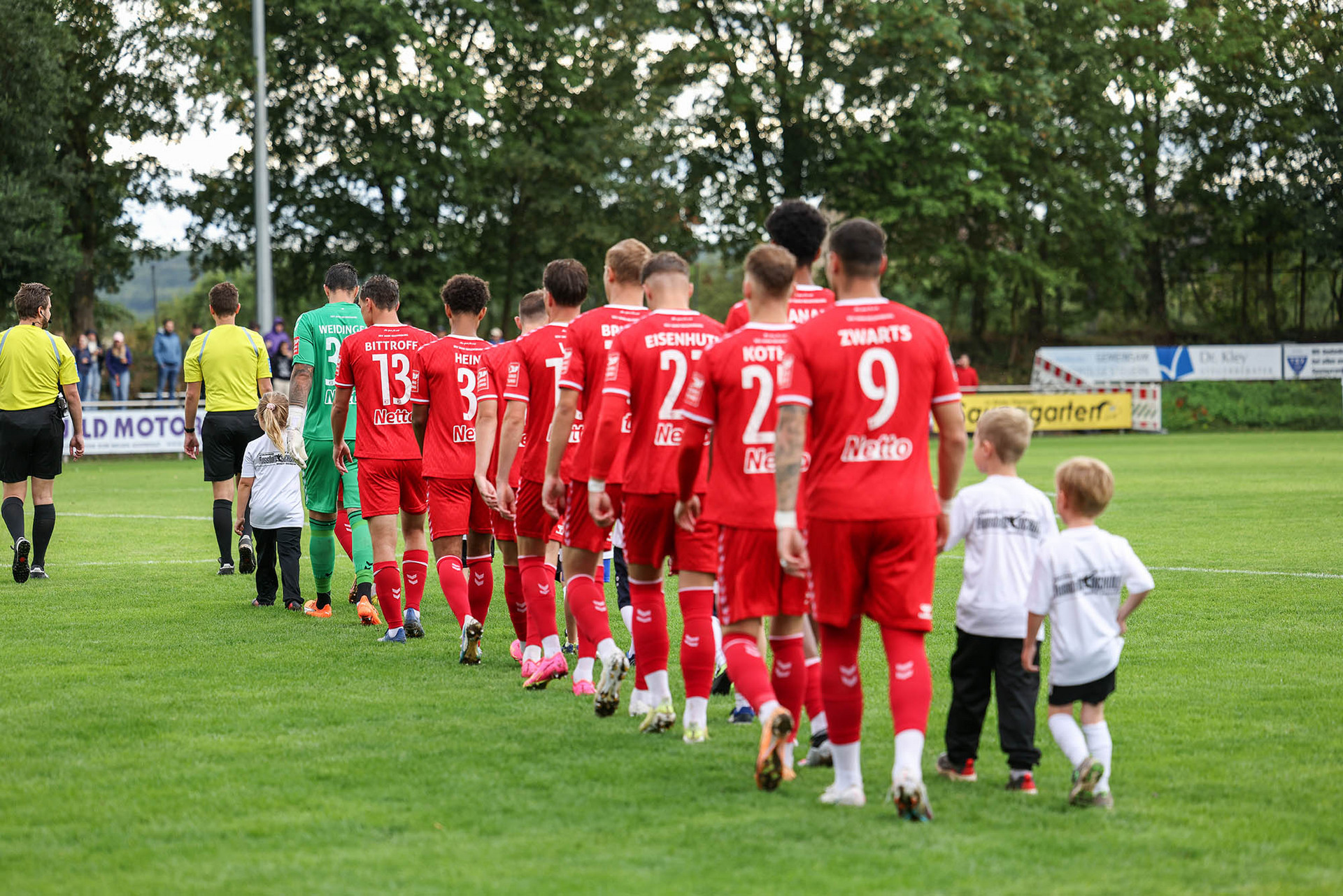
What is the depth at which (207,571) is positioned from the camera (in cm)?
1180

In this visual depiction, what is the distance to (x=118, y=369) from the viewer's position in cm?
3041

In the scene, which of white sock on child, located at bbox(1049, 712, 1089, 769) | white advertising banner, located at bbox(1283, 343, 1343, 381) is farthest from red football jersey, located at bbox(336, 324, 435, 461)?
white advertising banner, located at bbox(1283, 343, 1343, 381)

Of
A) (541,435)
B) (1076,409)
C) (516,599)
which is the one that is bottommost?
(516,599)

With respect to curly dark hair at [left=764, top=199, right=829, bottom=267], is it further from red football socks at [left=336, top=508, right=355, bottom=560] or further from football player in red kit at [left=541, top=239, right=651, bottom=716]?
red football socks at [left=336, top=508, right=355, bottom=560]

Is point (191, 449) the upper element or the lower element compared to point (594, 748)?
upper

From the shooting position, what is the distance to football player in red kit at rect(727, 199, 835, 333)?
552 centimetres

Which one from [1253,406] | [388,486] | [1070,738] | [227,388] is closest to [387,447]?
[388,486]

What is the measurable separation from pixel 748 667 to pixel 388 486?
394 cm

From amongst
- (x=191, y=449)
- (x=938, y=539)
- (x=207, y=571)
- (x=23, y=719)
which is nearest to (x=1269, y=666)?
(x=938, y=539)

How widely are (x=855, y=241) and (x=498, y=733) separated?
273 centimetres

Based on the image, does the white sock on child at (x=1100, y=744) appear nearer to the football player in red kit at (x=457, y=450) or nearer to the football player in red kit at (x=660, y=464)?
the football player in red kit at (x=660, y=464)

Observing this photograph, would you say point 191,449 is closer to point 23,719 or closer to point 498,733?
point 23,719

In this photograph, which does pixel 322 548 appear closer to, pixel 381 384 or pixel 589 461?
pixel 381 384

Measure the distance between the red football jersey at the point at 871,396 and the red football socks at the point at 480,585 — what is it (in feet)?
11.8
